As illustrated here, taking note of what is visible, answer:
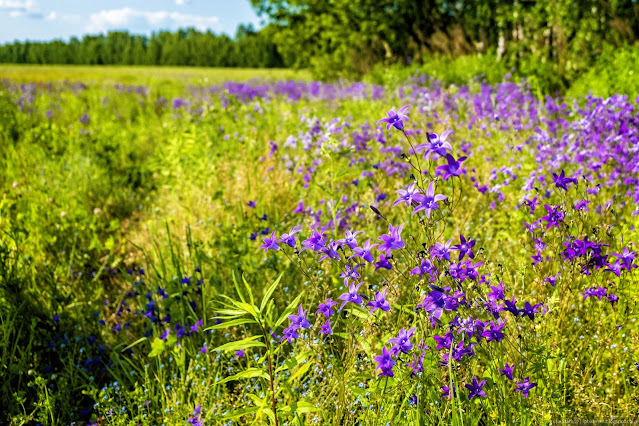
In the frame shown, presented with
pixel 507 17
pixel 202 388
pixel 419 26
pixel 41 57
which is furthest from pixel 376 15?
pixel 41 57

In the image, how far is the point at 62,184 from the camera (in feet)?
13.0

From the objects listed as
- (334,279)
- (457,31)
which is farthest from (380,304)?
(457,31)

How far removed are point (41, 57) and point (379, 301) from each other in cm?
8884

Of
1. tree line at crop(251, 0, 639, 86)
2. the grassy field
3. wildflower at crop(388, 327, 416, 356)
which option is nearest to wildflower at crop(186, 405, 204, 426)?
wildflower at crop(388, 327, 416, 356)

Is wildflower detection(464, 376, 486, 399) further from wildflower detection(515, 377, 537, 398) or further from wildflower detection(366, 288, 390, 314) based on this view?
wildflower detection(366, 288, 390, 314)

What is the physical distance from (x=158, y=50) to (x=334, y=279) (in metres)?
81.2

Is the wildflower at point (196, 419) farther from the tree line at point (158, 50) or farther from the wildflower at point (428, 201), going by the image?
the tree line at point (158, 50)

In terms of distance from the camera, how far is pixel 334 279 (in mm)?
2211

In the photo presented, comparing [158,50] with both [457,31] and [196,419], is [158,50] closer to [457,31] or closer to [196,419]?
[457,31]

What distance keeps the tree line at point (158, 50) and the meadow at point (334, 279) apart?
206 ft

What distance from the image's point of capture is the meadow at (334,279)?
1491mm

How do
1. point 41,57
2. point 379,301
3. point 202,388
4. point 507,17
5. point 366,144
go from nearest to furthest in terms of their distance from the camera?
point 379,301 → point 202,388 → point 366,144 → point 507,17 → point 41,57

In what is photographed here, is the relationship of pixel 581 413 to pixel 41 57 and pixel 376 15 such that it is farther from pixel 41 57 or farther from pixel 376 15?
pixel 41 57

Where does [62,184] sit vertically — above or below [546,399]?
above
